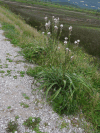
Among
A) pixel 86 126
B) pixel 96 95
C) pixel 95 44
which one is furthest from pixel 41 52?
pixel 95 44

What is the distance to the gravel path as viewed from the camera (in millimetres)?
3500

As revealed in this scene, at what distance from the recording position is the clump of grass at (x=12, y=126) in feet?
10.4

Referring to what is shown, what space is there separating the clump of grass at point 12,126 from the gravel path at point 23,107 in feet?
0.29

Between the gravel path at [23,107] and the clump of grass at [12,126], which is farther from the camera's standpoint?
the gravel path at [23,107]

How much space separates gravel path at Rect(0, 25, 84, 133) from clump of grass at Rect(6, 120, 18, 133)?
0.29ft

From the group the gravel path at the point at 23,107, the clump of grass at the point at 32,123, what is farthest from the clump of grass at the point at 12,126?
the clump of grass at the point at 32,123

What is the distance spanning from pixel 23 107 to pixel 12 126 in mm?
761

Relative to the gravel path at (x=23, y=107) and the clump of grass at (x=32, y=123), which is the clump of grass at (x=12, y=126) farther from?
the clump of grass at (x=32, y=123)

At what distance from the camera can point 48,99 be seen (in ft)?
14.4

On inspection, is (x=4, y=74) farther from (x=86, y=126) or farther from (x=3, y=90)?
(x=86, y=126)

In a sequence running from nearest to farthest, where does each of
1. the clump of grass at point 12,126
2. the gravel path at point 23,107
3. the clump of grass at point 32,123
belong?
the clump of grass at point 12,126 → the clump of grass at point 32,123 → the gravel path at point 23,107

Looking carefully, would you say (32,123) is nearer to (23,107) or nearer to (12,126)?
(12,126)

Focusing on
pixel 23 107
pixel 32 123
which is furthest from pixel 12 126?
pixel 23 107

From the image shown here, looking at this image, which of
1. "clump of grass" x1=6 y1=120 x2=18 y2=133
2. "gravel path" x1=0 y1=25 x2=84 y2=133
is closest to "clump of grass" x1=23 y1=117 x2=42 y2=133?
"gravel path" x1=0 y1=25 x2=84 y2=133
